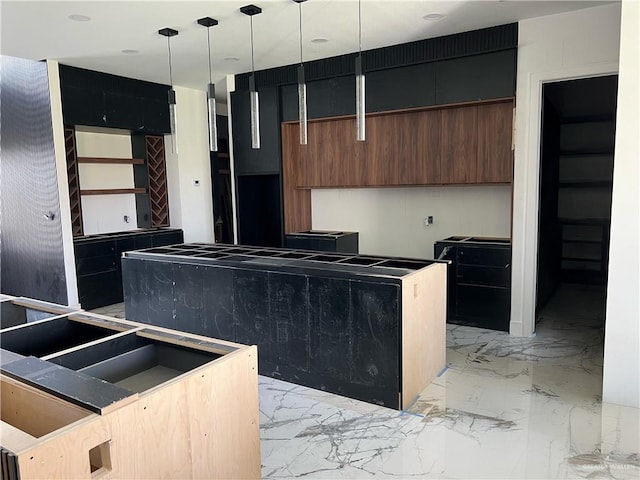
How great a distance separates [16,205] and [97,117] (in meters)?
1.44

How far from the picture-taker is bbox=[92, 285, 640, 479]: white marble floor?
235 centimetres

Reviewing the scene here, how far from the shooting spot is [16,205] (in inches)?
220

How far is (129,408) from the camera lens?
1391 millimetres

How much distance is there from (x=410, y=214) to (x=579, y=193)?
2597 millimetres

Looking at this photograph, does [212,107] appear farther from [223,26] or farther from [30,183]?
[30,183]

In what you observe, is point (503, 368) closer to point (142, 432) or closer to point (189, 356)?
point (189, 356)

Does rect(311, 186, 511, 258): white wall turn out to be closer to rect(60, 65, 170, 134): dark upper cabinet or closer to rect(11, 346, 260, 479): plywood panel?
rect(60, 65, 170, 134): dark upper cabinet

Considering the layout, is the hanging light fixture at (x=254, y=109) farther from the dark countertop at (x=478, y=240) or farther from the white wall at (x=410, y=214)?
the white wall at (x=410, y=214)

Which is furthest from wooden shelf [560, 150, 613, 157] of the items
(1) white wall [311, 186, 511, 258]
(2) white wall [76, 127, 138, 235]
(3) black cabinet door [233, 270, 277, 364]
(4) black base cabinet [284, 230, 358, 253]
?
(2) white wall [76, 127, 138, 235]

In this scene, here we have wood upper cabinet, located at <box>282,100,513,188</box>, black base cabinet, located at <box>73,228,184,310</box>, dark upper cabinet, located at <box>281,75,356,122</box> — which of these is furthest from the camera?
black base cabinet, located at <box>73,228,184,310</box>

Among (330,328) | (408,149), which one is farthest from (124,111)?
(330,328)

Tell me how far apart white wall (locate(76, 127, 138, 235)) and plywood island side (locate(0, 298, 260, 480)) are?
429cm

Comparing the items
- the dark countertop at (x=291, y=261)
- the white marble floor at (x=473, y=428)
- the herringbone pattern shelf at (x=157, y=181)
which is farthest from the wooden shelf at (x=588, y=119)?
the herringbone pattern shelf at (x=157, y=181)

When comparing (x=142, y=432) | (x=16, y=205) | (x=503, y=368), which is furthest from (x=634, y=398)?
(x=16, y=205)
